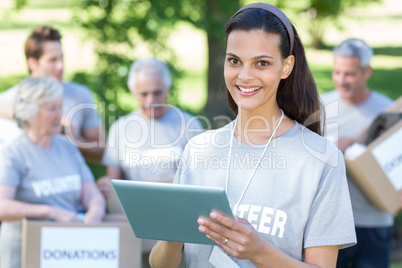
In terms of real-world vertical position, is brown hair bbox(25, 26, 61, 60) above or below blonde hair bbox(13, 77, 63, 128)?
above

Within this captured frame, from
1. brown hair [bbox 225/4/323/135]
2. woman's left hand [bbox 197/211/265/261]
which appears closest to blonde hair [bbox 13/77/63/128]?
brown hair [bbox 225/4/323/135]

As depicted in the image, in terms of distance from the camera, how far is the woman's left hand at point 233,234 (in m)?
1.63

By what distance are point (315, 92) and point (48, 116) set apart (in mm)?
1833

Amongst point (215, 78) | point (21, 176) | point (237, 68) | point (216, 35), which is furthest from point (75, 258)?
point (215, 78)

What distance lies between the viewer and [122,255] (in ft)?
9.54

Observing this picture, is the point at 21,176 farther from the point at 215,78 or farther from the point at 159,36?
the point at 215,78

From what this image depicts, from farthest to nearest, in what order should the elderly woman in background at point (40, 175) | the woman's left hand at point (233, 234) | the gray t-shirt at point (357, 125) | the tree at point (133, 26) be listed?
the tree at point (133, 26) → the gray t-shirt at point (357, 125) → the elderly woman in background at point (40, 175) → the woman's left hand at point (233, 234)

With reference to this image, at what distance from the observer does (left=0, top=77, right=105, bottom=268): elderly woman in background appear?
305cm

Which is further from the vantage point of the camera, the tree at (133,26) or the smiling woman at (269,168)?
the tree at (133,26)

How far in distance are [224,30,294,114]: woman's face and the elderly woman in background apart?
1.58 metres

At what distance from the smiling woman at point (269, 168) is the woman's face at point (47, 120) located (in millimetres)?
1527

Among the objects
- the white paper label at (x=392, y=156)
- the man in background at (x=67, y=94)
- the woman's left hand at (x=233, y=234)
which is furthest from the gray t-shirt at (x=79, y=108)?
the woman's left hand at (x=233, y=234)

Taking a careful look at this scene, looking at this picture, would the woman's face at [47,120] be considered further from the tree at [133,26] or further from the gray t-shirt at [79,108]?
the tree at [133,26]

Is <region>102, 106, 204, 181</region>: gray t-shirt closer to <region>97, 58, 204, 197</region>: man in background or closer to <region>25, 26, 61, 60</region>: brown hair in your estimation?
<region>97, 58, 204, 197</region>: man in background
